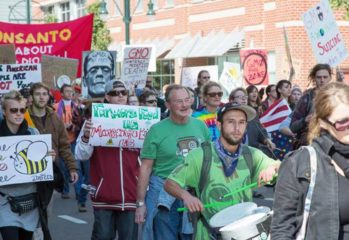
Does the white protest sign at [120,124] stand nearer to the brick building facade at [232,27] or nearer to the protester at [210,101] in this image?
the protester at [210,101]

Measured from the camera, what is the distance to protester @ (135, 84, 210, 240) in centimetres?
604

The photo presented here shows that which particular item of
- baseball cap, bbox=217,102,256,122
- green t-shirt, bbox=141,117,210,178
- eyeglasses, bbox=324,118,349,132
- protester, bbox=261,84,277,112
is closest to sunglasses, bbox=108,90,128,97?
green t-shirt, bbox=141,117,210,178

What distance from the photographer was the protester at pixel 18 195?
6.73m

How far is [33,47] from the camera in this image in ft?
49.8

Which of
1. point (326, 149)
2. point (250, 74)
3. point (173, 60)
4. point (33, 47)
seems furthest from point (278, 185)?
point (173, 60)

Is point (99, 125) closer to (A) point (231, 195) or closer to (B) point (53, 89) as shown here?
(A) point (231, 195)

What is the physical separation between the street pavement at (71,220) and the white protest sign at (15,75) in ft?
6.02

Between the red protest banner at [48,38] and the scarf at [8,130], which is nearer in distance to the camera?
the scarf at [8,130]

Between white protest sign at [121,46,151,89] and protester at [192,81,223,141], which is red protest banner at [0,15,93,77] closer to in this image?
white protest sign at [121,46,151,89]

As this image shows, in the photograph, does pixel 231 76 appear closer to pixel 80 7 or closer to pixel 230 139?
pixel 230 139

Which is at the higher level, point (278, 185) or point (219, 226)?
point (278, 185)

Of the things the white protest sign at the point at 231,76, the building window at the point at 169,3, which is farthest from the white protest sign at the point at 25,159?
the building window at the point at 169,3

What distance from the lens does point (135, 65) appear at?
1555cm

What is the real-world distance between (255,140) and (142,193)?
18.0ft
